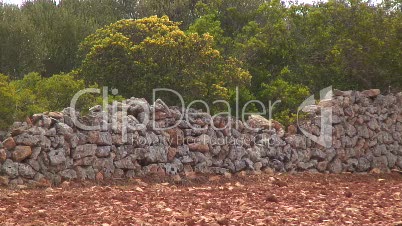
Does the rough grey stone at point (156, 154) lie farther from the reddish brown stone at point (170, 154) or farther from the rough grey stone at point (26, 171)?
the rough grey stone at point (26, 171)

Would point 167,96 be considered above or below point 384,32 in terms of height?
below

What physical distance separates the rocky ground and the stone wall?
450 mm

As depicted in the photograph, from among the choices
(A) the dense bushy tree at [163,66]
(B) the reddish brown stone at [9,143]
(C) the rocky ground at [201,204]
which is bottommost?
(C) the rocky ground at [201,204]

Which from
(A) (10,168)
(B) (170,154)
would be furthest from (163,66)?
(A) (10,168)

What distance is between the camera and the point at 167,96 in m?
19.3

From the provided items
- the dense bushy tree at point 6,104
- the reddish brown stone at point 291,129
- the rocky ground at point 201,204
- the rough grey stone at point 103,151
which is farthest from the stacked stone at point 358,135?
the dense bushy tree at point 6,104

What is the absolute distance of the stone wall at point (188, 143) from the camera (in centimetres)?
1319

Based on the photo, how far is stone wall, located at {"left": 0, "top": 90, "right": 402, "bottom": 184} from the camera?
13.2m

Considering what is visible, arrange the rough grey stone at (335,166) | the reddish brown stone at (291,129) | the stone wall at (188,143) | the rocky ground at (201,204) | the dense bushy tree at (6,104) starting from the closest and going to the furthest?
the rocky ground at (201,204), the stone wall at (188,143), the dense bushy tree at (6,104), the reddish brown stone at (291,129), the rough grey stone at (335,166)

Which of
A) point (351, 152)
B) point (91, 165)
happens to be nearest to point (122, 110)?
Result: point (91, 165)

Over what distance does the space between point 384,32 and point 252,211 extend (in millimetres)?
11937

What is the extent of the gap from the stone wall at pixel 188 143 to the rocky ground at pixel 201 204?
1.48 ft

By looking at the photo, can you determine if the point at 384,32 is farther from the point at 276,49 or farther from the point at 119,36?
the point at 119,36

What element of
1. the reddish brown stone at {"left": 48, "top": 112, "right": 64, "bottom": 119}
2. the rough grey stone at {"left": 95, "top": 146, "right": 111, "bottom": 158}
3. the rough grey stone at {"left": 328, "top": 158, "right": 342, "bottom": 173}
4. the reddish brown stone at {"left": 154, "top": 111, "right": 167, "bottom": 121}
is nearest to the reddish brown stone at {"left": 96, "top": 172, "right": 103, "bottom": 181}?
the rough grey stone at {"left": 95, "top": 146, "right": 111, "bottom": 158}
